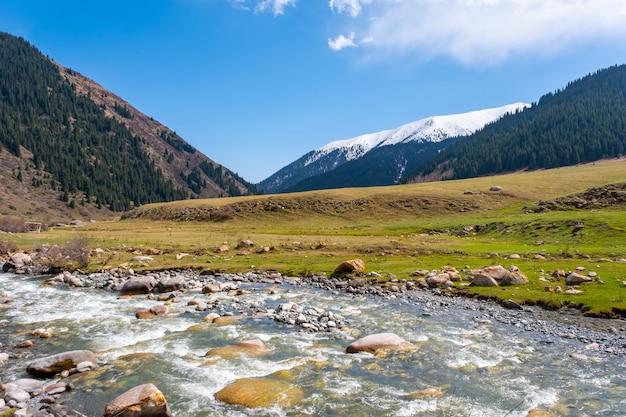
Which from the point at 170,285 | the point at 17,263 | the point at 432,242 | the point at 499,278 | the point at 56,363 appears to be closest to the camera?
the point at 56,363

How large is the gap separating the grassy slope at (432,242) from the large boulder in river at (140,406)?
1861 centimetres

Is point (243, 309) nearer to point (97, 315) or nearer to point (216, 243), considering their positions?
point (97, 315)

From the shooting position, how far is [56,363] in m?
12.1

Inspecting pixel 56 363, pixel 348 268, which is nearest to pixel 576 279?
pixel 348 268

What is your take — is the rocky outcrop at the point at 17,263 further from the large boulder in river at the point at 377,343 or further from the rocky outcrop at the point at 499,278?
the rocky outcrop at the point at 499,278

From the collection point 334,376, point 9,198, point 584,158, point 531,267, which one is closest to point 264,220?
point 531,267

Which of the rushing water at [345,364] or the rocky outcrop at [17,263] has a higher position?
the rocky outcrop at [17,263]

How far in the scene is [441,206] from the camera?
251 feet

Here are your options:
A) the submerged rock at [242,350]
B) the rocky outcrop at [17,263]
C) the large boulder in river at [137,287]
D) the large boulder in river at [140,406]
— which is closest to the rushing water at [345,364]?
Result: the submerged rock at [242,350]

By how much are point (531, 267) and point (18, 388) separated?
28.8 meters

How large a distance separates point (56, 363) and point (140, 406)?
16.2ft

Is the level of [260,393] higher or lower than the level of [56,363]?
lower

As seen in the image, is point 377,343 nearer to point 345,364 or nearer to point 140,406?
point 345,364

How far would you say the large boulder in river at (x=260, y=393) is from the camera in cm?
1038
